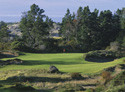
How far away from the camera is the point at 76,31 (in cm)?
6303

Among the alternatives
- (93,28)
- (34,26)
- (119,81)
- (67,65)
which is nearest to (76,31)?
(93,28)

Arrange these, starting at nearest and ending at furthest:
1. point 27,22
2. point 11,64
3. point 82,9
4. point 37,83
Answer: point 37,83, point 11,64, point 27,22, point 82,9

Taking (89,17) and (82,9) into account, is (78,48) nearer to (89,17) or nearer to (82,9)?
(89,17)

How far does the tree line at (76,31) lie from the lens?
53875 mm

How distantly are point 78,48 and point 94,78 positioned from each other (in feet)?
122

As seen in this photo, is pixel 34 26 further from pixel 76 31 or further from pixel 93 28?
pixel 93 28

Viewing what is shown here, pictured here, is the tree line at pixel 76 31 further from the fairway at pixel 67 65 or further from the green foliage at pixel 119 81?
the green foliage at pixel 119 81

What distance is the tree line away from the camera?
177 feet

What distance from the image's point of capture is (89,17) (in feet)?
197

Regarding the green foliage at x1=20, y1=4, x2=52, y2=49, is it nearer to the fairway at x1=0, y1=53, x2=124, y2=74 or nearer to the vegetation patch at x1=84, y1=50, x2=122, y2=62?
the vegetation patch at x1=84, y1=50, x2=122, y2=62

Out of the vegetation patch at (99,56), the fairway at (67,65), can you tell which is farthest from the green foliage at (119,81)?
the vegetation patch at (99,56)

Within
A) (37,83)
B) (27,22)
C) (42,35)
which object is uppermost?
(27,22)

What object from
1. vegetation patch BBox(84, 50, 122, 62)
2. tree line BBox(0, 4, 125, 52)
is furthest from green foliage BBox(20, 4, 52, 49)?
vegetation patch BBox(84, 50, 122, 62)

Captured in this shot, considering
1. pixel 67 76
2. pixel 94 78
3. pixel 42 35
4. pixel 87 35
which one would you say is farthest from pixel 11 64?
pixel 87 35
